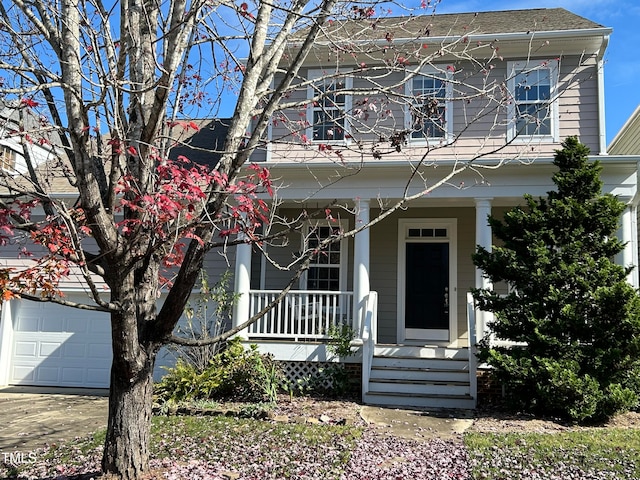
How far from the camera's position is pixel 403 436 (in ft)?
22.5

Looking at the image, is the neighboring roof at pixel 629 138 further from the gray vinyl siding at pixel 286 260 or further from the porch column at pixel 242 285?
the porch column at pixel 242 285

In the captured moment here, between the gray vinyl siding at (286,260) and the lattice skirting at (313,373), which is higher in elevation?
the gray vinyl siding at (286,260)

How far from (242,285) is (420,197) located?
11.9ft

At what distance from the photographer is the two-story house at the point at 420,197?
9.40 meters

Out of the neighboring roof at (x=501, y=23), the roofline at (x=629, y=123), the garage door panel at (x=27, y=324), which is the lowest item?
the garage door panel at (x=27, y=324)

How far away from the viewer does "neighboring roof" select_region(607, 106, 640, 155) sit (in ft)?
45.5

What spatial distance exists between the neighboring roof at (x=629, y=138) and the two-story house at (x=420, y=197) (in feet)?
12.3

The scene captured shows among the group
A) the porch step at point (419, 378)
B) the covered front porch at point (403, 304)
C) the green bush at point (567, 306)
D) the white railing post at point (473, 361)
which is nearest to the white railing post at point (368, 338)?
the covered front porch at point (403, 304)

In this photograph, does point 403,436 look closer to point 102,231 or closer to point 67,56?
point 102,231

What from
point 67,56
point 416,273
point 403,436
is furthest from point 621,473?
point 416,273

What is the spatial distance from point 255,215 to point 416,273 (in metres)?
7.95

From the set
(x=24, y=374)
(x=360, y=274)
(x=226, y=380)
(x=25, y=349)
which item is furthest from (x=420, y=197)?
(x=24, y=374)

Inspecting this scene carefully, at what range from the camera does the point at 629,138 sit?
583 inches

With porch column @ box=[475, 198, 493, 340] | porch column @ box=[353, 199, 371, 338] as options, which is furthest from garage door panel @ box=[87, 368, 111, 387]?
porch column @ box=[475, 198, 493, 340]
